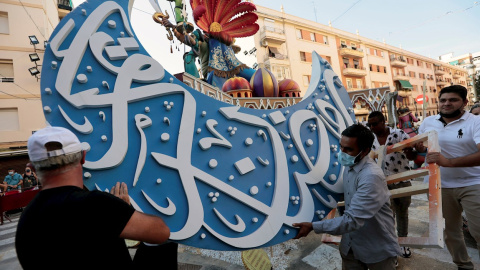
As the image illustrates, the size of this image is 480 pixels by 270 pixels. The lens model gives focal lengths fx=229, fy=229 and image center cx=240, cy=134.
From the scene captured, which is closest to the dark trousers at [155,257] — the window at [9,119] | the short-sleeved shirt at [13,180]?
the short-sleeved shirt at [13,180]

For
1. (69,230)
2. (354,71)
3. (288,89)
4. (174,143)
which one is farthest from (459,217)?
(354,71)

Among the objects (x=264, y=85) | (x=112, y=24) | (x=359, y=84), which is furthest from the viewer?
(x=359, y=84)

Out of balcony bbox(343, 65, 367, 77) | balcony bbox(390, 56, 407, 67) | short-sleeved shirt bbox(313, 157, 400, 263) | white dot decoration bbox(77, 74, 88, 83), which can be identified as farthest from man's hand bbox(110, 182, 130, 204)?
balcony bbox(390, 56, 407, 67)

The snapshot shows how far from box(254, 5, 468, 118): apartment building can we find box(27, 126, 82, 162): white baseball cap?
20469mm

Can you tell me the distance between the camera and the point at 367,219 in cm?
171

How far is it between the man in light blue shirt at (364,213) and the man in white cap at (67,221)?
1232mm

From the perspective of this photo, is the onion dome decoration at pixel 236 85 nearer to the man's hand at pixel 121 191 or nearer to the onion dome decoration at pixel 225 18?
the onion dome decoration at pixel 225 18

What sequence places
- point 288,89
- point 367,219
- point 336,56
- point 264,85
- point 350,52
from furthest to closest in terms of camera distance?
point 350,52, point 336,56, point 288,89, point 264,85, point 367,219

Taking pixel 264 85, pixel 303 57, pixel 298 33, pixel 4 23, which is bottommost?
pixel 264 85

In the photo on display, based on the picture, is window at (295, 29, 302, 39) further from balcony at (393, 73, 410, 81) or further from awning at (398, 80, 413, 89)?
awning at (398, 80, 413, 89)

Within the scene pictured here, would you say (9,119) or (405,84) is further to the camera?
(405,84)

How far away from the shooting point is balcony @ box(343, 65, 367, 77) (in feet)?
84.5

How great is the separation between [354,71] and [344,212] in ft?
93.6

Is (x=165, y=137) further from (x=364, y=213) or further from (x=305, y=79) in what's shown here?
(x=305, y=79)
